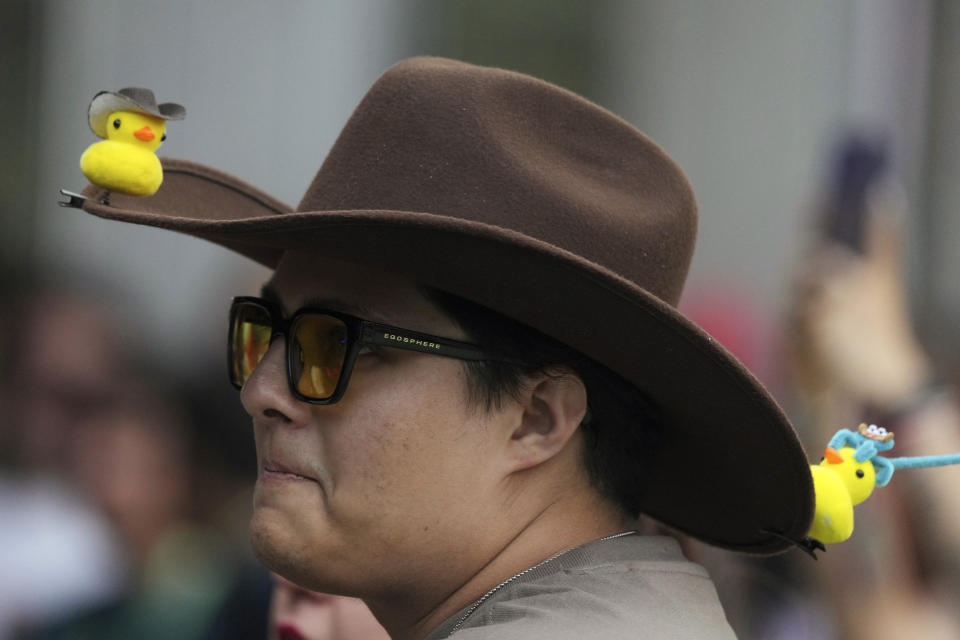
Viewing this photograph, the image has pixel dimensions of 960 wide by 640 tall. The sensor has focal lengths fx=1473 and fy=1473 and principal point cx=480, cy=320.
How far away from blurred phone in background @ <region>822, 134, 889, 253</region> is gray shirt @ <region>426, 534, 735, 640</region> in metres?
1.86

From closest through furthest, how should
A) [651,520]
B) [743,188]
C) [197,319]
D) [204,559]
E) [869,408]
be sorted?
1. [651,520]
2. [869,408]
3. [204,559]
4. [197,319]
5. [743,188]

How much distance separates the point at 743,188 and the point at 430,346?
772 centimetres

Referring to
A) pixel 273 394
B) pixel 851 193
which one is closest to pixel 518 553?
pixel 273 394

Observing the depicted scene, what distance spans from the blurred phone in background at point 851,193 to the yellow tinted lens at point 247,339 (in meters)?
2.08

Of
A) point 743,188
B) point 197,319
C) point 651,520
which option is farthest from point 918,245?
point 651,520

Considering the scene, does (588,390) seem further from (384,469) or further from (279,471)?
(279,471)

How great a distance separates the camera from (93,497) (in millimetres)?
5852

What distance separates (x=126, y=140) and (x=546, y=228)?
2.40 feet

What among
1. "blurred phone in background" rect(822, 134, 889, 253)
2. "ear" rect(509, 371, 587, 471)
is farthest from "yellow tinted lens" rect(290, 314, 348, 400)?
"blurred phone in background" rect(822, 134, 889, 253)

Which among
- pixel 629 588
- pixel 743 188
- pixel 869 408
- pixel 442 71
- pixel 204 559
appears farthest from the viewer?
pixel 743 188

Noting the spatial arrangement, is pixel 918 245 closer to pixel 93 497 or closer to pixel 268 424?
pixel 93 497

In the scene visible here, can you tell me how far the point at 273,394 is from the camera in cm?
258

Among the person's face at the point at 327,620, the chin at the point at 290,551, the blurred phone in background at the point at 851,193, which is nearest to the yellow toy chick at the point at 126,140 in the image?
the chin at the point at 290,551

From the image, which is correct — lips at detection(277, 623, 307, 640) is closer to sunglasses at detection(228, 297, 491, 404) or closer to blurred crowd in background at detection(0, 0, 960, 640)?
blurred crowd in background at detection(0, 0, 960, 640)
